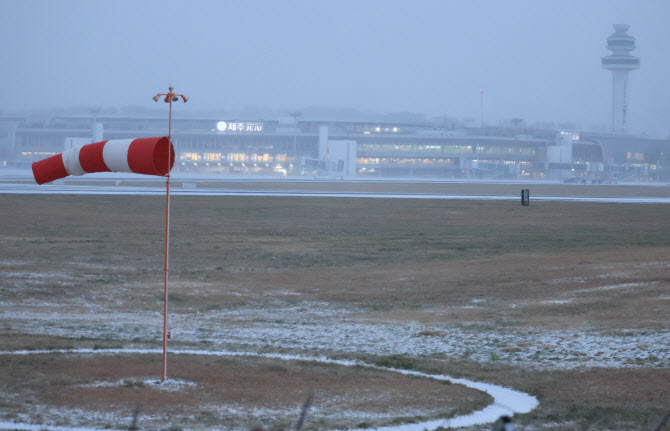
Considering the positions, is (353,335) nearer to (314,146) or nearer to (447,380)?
(447,380)

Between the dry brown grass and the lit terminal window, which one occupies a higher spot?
the lit terminal window

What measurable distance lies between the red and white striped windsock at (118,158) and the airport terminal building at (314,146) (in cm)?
15320

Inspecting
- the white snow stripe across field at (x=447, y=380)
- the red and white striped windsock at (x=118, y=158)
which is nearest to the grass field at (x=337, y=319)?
the white snow stripe across field at (x=447, y=380)

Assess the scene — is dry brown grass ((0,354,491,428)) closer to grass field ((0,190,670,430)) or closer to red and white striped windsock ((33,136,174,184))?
grass field ((0,190,670,430))

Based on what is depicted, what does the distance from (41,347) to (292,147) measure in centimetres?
16831

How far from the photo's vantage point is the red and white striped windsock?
10.9m

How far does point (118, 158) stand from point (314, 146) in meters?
172

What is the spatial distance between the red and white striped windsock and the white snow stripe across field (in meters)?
3.64

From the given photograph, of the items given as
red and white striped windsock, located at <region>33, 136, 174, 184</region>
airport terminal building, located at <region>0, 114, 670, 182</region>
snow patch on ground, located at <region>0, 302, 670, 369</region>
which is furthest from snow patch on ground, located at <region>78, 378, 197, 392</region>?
airport terminal building, located at <region>0, 114, 670, 182</region>

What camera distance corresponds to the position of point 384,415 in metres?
10.0

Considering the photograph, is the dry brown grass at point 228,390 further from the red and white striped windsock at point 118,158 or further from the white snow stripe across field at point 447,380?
the red and white striped windsock at point 118,158

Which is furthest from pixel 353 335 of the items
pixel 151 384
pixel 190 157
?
pixel 190 157

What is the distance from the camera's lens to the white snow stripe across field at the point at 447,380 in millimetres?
9492

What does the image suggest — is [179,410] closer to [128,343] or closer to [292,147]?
[128,343]
